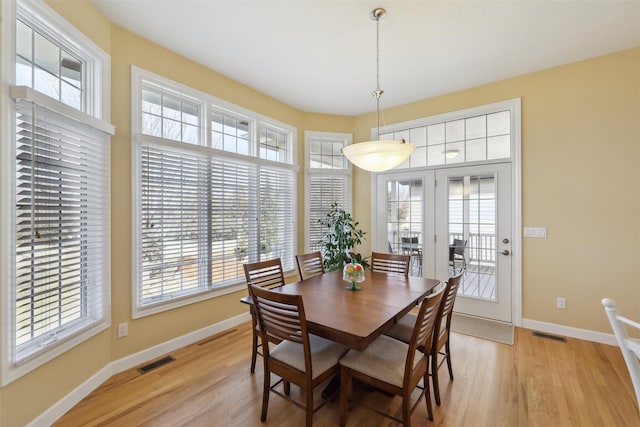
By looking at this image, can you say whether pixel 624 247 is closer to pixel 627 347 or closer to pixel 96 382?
pixel 627 347

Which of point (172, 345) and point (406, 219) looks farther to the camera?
point (406, 219)

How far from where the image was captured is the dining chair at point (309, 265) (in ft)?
9.76

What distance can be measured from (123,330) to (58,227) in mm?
1080

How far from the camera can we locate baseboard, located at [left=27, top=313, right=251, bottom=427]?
1.85 metres

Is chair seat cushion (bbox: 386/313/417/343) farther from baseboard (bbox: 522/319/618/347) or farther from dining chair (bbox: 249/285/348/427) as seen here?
baseboard (bbox: 522/319/618/347)

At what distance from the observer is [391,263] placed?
317 cm

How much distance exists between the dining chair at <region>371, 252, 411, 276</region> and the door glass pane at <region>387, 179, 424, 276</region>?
1140 mm

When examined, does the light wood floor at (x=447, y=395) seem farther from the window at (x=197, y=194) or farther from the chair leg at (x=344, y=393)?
the window at (x=197, y=194)

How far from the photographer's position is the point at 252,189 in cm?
363

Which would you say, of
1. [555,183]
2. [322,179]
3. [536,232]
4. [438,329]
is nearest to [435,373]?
[438,329]

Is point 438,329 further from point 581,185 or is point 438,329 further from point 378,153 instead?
point 581,185

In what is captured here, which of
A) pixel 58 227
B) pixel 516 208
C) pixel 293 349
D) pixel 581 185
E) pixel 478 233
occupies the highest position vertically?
pixel 581 185

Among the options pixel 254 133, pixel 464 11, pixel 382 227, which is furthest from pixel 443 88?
pixel 254 133

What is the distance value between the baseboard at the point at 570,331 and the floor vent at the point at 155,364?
397 cm
